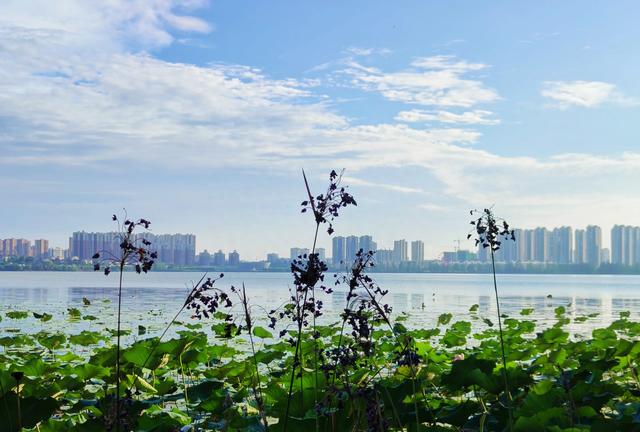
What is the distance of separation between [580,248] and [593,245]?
180 centimetres

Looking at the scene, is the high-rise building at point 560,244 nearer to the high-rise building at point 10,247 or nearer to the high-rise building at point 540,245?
the high-rise building at point 540,245

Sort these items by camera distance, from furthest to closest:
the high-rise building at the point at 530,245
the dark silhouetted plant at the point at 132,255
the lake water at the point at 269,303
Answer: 1. the high-rise building at the point at 530,245
2. the lake water at the point at 269,303
3. the dark silhouetted plant at the point at 132,255

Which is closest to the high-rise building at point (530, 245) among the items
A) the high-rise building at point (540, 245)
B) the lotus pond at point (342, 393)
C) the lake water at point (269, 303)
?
the high-rise building at point (540, 245)

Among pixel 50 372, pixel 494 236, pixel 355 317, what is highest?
pixel 494 236

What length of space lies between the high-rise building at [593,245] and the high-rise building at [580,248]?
32 cm

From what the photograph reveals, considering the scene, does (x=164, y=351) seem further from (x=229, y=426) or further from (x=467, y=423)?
(x=467, y=423)

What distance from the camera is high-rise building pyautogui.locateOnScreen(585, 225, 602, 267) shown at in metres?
112

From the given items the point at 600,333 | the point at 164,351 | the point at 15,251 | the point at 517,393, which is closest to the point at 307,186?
the point at 517,393

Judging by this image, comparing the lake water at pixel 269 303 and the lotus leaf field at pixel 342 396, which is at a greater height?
the lotus leaf field at pixel 342 396

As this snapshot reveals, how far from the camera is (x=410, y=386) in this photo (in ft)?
10.2

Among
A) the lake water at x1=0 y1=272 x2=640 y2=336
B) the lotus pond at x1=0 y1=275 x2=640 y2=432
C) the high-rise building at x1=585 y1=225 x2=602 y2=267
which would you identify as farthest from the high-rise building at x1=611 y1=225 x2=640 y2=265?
the lotus pond at x1=0 y1=275 x2=640 y2=432

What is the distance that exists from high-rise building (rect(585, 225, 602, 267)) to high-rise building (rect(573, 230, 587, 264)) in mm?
320

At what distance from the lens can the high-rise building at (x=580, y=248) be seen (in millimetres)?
113188

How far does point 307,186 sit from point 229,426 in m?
1.69
